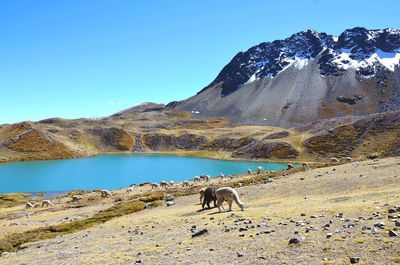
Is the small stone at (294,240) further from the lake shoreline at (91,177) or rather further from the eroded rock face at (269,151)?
the eroded rock face at (269,151)

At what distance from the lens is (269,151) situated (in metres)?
136

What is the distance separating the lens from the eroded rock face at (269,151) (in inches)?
5182

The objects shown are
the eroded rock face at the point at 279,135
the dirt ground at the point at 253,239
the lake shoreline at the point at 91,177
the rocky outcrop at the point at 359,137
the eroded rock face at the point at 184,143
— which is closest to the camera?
the dirt ground at the point at 253,239

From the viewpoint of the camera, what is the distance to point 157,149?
195500 mm

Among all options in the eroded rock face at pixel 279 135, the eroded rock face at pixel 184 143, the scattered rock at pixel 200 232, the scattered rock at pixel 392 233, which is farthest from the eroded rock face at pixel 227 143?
the scattered rock at pixel 392 233

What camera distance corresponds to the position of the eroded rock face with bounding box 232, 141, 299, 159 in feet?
432

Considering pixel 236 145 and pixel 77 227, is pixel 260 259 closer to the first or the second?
pixel 77 227

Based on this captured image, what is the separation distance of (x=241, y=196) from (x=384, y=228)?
78.0 feet

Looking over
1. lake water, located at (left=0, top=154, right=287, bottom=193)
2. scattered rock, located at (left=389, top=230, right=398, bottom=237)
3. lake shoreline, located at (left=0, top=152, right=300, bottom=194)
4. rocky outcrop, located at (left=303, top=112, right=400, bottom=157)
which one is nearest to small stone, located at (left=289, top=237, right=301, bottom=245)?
scattered rock, located at (left=389, top=230, right=398, bottom=237)

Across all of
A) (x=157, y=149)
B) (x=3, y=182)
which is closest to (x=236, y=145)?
(x=157, y=149)

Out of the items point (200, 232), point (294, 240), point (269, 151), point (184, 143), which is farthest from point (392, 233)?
point (184, 143)

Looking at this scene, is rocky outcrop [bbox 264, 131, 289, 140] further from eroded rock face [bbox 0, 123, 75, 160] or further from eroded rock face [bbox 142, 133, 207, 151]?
eroded rock face [bbox 0, 123, 75, 160]

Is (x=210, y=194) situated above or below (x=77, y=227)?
above

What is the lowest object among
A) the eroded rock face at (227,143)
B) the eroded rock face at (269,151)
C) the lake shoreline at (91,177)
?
the lake shoreline at (91,177)
